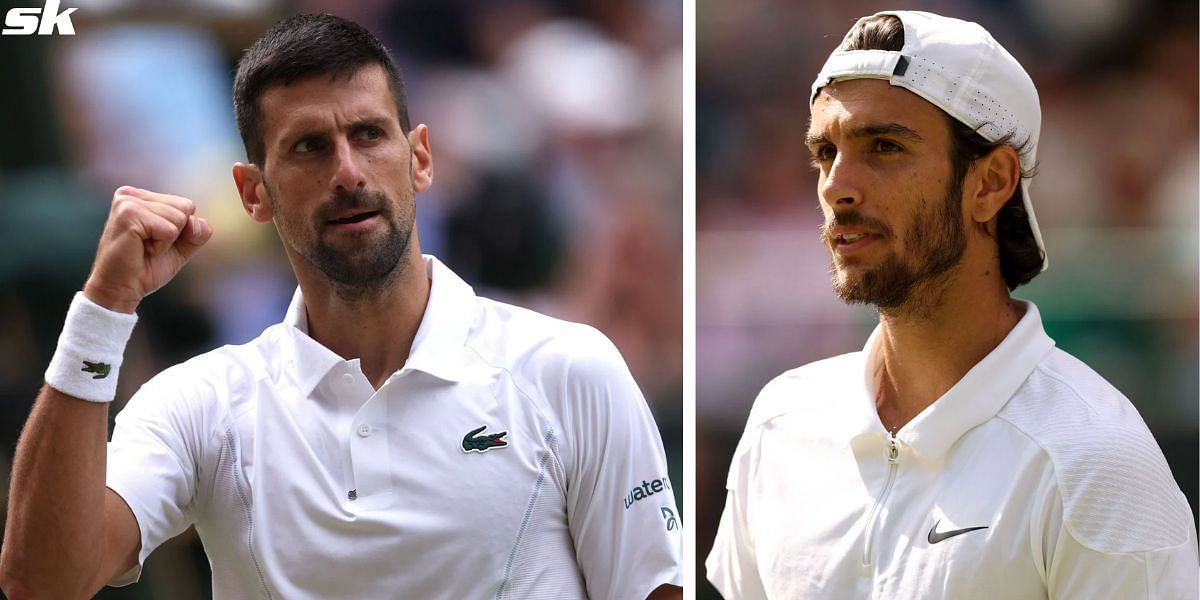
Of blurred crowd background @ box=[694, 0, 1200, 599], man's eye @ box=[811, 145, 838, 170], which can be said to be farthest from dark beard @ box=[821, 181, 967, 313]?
blurred crowd background @ box=[694, 0, 1200, 599]

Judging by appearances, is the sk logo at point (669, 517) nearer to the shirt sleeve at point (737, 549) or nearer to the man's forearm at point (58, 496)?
the shirt sleeve at point (737, 549)

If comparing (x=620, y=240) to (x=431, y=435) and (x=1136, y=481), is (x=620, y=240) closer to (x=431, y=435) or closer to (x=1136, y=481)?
(x=431, y=435)

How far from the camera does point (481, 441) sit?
95.3 inches

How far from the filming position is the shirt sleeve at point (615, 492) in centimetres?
238

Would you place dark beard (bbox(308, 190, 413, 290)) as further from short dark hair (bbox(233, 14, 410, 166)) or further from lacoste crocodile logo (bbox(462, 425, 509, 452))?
lacoste crocodile logo (bbox(462, 425, 509, 452))

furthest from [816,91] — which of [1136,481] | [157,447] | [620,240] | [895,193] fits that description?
[157,447]

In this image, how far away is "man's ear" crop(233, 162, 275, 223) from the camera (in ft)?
8.46

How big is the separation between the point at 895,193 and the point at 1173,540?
70cm

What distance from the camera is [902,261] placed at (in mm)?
2252

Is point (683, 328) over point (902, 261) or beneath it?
beneath

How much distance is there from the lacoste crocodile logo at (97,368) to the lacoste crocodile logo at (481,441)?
24.4 inches

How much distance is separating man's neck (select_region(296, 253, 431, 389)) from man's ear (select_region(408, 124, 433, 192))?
6.1 inches

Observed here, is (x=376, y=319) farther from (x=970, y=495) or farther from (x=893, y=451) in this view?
(x=970, y=495)

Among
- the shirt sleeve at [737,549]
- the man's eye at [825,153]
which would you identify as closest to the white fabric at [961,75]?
the man's eye at [825,153]
